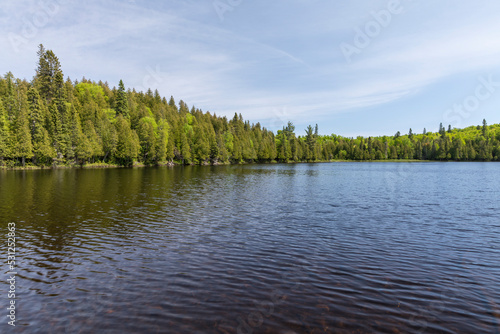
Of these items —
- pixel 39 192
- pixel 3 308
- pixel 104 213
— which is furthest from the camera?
pixel 39 192

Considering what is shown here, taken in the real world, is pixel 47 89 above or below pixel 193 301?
above

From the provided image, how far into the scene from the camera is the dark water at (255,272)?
10984mm

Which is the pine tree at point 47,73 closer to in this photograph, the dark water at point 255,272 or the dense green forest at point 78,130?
the dense green forest at point 78,130

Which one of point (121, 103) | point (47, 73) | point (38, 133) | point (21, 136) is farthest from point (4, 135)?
point (121, 103)

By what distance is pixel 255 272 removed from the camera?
1556 cm

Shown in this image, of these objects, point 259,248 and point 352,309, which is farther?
point 259,248

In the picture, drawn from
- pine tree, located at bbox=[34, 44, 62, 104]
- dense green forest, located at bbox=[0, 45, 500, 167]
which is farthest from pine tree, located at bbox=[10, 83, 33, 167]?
pine tree, located at bbox=[34, 44, 62, 104]

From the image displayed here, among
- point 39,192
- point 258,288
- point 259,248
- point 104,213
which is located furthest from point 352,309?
point 39,192

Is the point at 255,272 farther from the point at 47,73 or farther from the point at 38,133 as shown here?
the point at 47,73

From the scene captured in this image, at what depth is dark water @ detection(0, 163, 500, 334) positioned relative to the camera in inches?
432

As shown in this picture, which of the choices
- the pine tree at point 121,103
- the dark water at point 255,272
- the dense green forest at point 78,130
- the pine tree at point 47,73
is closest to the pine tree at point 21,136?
the dense green forest at point 78,130

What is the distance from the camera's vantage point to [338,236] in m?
22.6

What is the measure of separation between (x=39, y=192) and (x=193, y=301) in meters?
45.1

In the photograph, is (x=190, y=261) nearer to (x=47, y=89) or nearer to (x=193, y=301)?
(x=193, y=301)
